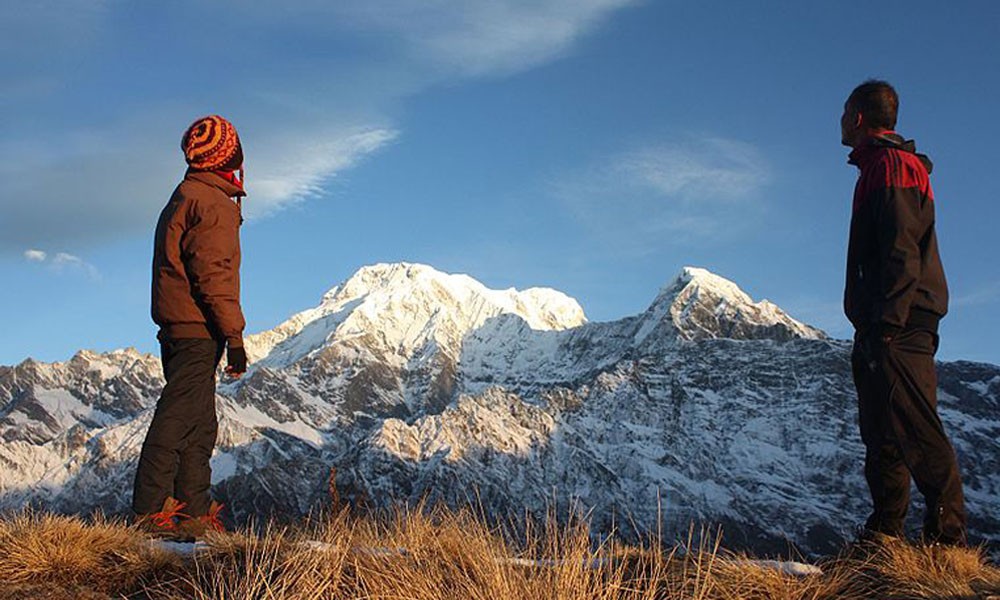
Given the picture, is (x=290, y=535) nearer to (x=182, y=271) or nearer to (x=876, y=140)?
(x=182, y=271)

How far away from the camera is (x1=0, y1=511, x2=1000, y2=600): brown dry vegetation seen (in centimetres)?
478

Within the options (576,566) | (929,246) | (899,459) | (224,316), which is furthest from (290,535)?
(929,246)

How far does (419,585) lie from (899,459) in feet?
13.9

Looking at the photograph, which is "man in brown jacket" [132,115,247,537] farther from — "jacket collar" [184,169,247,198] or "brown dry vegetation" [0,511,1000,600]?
"brown dry vegetation" [0,511,1000,600]

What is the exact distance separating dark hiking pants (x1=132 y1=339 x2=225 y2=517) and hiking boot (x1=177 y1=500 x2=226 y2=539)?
119mm

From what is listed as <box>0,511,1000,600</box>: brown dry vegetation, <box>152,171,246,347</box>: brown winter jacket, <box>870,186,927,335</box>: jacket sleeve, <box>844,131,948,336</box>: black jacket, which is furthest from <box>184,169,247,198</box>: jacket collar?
<box>870,186,927,335</box>: jacket sleeve

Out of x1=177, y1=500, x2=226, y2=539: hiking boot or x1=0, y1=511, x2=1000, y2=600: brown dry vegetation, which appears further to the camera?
x1=177, y1=500, x2=226, y2=539: hiking boot

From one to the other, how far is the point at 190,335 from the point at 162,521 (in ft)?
5.27

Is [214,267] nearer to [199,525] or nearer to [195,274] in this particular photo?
[195,274]

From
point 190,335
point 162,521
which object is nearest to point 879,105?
point 190,335

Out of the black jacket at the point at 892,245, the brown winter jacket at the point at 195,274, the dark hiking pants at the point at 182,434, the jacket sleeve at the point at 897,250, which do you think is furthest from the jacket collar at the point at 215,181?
the jacket sleeve at the point at 897,250

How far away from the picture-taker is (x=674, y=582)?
5.21m

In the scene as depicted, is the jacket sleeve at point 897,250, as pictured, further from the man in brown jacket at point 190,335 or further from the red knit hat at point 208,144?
the red knit hat at point 208,144

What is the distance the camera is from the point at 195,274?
8203mm
